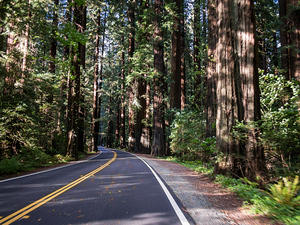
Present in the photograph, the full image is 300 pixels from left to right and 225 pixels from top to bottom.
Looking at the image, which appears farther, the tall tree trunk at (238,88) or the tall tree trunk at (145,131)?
the tall tree trunk at (145,131)

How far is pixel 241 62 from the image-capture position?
866cm

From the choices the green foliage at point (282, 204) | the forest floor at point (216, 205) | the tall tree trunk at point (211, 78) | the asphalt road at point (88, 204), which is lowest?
the forest floor at point (216, 205)

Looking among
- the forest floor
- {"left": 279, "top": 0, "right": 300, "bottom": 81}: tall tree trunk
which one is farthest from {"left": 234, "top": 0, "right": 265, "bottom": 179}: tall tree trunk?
{"left": 279, "top": 0, "right": 300, "bottom": 81}: tall tree trunk

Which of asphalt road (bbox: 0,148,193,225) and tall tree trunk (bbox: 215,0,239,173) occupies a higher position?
tall tree trunk (bbox: 215,0,239,173)

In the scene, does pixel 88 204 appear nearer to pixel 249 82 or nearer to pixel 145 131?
pixel 249 82

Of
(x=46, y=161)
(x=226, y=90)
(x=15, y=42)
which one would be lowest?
(x=46, y=161)

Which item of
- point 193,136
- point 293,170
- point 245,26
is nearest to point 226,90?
point 245,26

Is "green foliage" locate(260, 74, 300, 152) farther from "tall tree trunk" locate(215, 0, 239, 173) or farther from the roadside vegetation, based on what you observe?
"tall tree trunk" locate(215, 0, 239, 173)

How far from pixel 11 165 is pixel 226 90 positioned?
9.93 metres

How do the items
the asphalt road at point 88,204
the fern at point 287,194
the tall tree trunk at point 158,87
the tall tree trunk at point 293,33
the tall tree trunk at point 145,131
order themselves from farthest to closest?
the tall tree trunk at point 145,131, the tall tree trunk at point 158,87, the tall tree trunk at point 293,33, the fern at point 287,194, the asphalt road at point 88,204

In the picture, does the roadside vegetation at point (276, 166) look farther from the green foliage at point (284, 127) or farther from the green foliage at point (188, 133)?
the green foliage at point (188, 133)

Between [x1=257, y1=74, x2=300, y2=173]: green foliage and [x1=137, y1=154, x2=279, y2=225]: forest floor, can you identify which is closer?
[x1=137, y1=154, x2=279, y2=225]: forest floor

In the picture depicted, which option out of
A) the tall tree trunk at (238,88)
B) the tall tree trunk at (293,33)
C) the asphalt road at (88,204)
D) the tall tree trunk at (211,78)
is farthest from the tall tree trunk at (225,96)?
the tall tree trunk at (293,33)

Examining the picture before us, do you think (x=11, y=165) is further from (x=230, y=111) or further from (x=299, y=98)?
(x=299, y=98)
